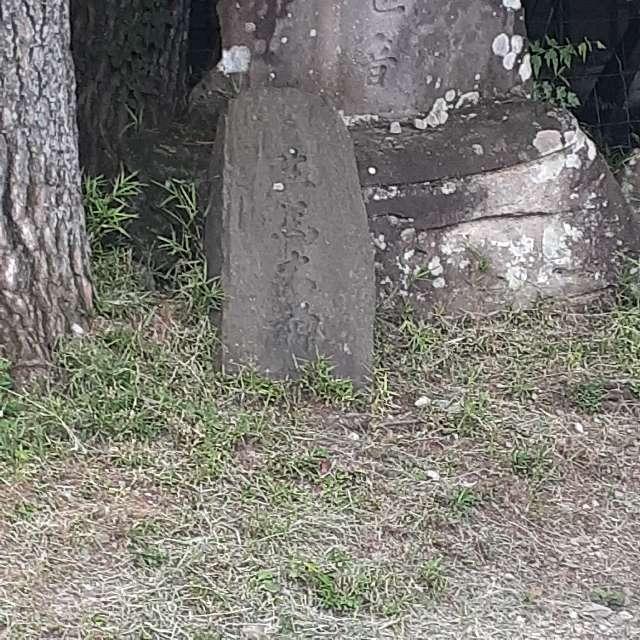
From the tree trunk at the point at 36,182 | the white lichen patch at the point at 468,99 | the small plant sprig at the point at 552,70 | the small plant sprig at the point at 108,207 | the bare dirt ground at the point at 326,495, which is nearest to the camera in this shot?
the bare dirt ground at the point at 326,495

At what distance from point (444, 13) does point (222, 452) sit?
6.29ft

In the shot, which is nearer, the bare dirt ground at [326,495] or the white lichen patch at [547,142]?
the bare dirt ground at [326,495]

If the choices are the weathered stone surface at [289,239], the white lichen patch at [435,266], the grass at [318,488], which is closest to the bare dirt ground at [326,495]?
the grass at [318,488]

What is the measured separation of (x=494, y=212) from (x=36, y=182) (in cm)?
163

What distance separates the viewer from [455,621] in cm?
297

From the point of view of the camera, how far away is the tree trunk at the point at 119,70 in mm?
4539

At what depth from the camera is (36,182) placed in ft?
12.0

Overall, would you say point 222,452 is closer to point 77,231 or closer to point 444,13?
point 77,231

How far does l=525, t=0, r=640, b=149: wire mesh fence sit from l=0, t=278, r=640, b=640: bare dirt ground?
2.05 meters

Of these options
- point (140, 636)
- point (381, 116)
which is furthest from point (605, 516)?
point (381, 116)

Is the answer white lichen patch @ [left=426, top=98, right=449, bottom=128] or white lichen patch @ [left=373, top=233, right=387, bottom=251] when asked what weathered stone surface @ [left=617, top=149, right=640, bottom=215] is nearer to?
white lichen patch @ [left=426, top=98, right=449, bottom=128]

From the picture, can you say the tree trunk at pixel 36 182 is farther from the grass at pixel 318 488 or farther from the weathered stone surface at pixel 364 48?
the weathered stone surface at pixel 364 48

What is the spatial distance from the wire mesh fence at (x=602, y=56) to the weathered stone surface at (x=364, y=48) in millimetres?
1471

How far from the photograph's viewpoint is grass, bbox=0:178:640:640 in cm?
295
